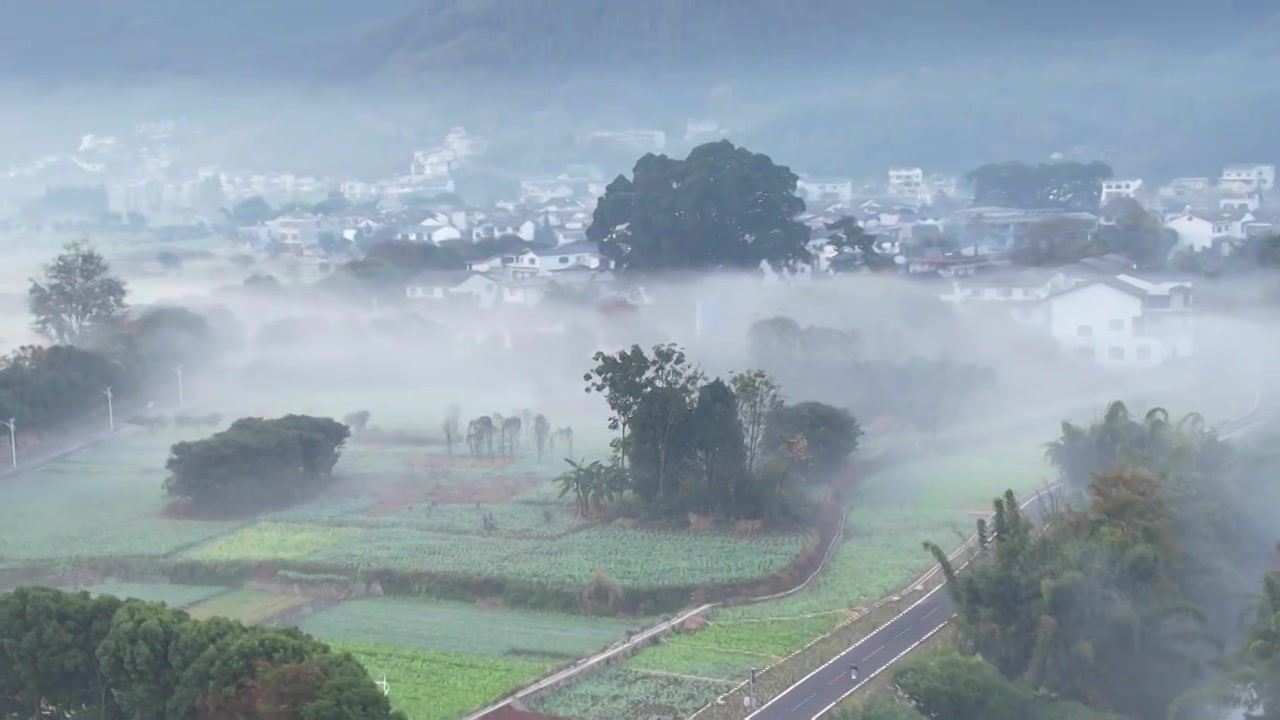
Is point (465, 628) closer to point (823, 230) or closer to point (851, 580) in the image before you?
point (851, 580)

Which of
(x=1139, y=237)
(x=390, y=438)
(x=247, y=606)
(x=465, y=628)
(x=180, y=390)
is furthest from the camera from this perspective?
(x=1139, y=237)

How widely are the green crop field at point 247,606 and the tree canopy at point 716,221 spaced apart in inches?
456

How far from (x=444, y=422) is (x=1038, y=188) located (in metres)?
16.4

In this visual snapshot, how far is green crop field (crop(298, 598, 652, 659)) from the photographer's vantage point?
766cm

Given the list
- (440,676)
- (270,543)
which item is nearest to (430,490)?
(270,543)

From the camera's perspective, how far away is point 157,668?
5828 millimetres

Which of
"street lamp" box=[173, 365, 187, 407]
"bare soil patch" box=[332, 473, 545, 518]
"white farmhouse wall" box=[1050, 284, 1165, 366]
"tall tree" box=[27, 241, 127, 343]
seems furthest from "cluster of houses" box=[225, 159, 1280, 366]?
"bare soil patch" box=[332, 473, 545, 518]

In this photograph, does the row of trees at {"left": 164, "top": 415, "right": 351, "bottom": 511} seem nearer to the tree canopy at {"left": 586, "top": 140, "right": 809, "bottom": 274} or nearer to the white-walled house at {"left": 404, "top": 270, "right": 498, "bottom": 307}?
the white-walled house at {"left": 404, "top": 270, "right": 498, "bottom": 307}

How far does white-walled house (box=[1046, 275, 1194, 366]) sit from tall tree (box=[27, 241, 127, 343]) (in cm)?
879

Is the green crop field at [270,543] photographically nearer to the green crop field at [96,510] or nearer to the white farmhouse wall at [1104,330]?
the green crop field at [96,510]

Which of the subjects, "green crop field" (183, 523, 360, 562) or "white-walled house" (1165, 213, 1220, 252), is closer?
"green crop field" (183, 523, 360, 562)

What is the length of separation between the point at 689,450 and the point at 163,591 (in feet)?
9.58

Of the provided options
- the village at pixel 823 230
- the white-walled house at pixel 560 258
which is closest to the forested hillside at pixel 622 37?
the village at pixel 823 230

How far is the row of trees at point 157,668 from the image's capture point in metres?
5.54
